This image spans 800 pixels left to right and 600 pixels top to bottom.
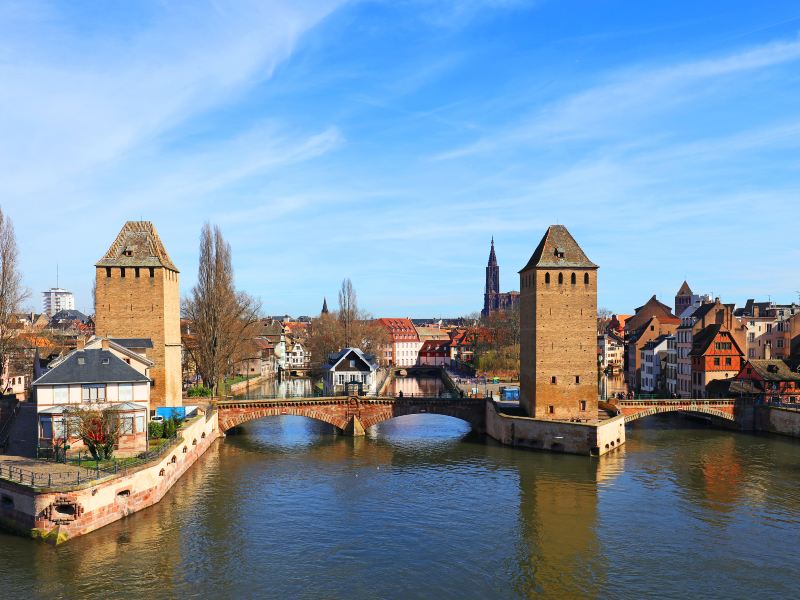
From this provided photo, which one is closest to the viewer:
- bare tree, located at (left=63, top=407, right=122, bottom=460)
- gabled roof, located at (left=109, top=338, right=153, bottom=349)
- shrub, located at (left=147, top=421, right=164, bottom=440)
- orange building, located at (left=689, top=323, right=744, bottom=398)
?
bare tree, located at (left=63, top=407, right=122, bottom=460)

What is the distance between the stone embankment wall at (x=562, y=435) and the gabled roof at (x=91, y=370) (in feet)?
88.7

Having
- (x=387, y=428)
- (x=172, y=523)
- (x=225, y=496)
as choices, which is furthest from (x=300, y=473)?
(x=387, y=428)

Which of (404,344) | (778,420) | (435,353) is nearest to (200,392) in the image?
(778,420)

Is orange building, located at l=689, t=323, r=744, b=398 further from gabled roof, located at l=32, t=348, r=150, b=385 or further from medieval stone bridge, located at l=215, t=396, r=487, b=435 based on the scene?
gabled roof, located at l=32, t=348, r=150, b=385

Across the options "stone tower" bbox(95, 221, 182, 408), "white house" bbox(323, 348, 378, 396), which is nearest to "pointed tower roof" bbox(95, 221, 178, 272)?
"stone tower" bbox(95, 221, 182, 408)

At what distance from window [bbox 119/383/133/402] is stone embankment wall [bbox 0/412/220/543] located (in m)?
5.73

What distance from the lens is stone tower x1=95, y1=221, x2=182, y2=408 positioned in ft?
161

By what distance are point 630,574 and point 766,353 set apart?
54658mm

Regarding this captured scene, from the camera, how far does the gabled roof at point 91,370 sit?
1494 inches

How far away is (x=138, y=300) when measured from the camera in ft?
163

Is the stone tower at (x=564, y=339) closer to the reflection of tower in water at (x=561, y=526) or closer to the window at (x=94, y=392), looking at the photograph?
the reflection of tower in water at (x=561, y=526)

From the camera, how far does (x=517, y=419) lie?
1971 inches

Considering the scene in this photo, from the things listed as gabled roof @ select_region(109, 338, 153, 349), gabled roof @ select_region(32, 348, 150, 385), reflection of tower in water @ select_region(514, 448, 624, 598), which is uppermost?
gabled roof @ select_region(109, 338, 153, 349)

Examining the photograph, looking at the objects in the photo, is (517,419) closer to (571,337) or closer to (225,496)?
(571,337)
